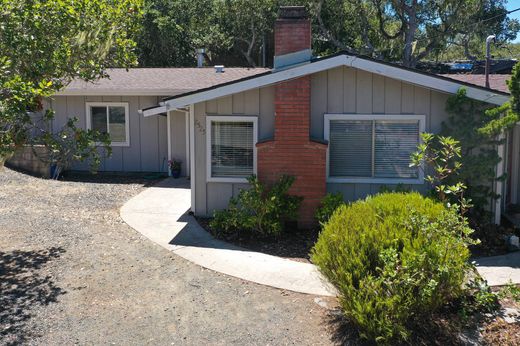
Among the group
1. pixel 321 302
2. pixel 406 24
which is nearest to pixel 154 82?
pixel 321 302

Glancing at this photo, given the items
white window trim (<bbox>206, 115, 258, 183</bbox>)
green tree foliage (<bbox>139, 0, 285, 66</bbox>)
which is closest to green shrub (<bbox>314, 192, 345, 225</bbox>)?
white window trim (<bbox>206, 115, 258, 183</bbox>)

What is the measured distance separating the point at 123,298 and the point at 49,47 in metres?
3.49

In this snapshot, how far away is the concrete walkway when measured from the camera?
7.00m

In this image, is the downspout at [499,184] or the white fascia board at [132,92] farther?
the white fascia board at [132,92]

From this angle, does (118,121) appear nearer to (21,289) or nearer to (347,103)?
(347,103)

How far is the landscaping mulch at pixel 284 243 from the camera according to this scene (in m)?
8.36

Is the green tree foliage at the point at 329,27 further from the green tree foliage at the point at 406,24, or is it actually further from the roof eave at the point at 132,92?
the roof eave at the point at 132,92

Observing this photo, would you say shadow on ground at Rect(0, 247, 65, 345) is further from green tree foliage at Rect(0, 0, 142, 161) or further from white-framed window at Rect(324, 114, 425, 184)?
white-framed window at Rect(324, 114, 425, 184)

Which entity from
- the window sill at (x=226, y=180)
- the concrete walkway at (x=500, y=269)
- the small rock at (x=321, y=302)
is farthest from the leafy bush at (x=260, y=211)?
the concrete walkway at (x=500, y=269)

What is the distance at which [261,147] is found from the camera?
9547 millimetres

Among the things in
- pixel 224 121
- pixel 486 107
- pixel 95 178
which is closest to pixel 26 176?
pixel 95 178

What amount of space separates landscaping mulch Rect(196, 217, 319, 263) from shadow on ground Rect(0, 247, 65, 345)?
2.77 meters

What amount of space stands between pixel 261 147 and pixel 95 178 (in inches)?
281

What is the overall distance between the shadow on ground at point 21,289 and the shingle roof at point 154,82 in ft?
23.2
